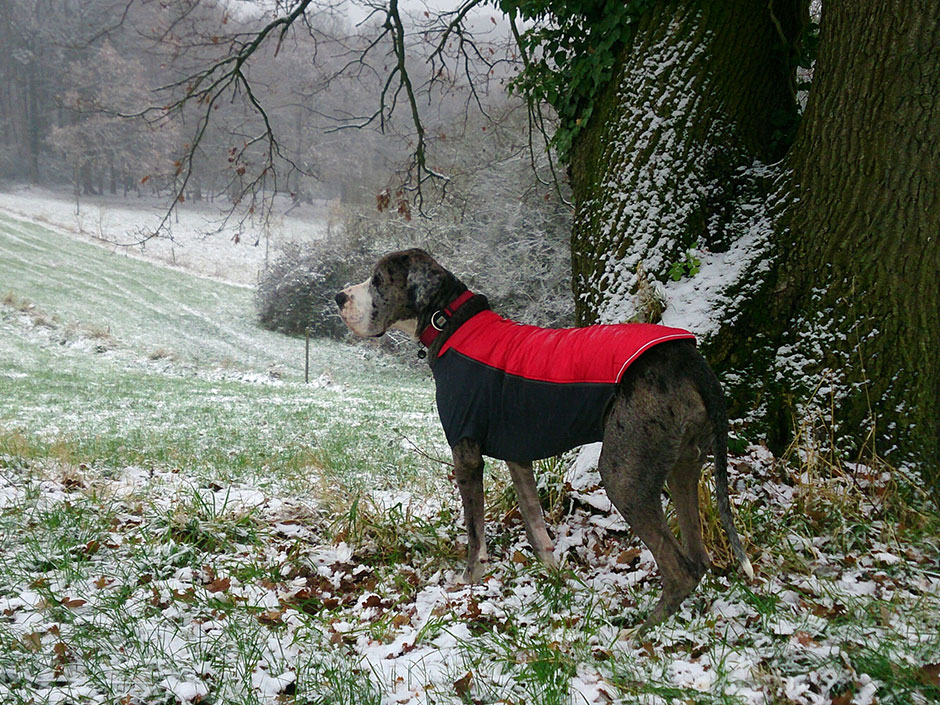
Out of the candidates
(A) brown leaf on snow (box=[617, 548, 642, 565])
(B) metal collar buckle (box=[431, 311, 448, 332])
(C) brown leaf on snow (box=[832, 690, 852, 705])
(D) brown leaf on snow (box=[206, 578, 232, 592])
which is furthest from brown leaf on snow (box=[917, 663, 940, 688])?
(D) brown leaf on snow (box=[206, 578, 232, 592])

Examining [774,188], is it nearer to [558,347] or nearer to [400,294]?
[558,347]

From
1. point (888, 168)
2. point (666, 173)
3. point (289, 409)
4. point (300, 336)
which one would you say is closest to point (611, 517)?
point (666, 173)

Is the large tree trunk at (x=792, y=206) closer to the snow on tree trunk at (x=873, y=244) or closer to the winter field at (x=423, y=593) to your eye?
the snow on tree trunk at (x=873, y=244)

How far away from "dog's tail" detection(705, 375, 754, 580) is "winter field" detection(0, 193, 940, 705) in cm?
16

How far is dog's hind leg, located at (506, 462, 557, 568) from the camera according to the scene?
12.2 ft

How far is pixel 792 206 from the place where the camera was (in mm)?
4055

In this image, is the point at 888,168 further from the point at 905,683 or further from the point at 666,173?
the point at 905,683

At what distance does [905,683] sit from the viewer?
2.26 metres

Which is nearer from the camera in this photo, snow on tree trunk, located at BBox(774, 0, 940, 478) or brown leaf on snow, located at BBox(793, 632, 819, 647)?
brown leaf on snow, located at BBox(793, 632, 819, 647)

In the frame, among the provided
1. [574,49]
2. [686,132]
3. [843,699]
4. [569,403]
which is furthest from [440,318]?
[574,49]

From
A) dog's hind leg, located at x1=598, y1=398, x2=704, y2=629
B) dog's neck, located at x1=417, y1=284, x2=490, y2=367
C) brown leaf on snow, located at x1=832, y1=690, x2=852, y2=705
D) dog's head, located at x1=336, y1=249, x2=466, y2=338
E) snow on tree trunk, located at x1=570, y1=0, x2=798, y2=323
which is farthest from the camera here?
snow on tree trunk, located at x1=570, y1=0, x2=798, y2=323

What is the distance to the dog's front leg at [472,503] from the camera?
355 centimetres

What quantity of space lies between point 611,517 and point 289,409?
9229 mm

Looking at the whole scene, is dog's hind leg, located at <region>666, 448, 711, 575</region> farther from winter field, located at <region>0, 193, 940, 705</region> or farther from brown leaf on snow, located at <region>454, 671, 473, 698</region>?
brown leaf on snow, located at <region>454, 671, 473, 698</region>
